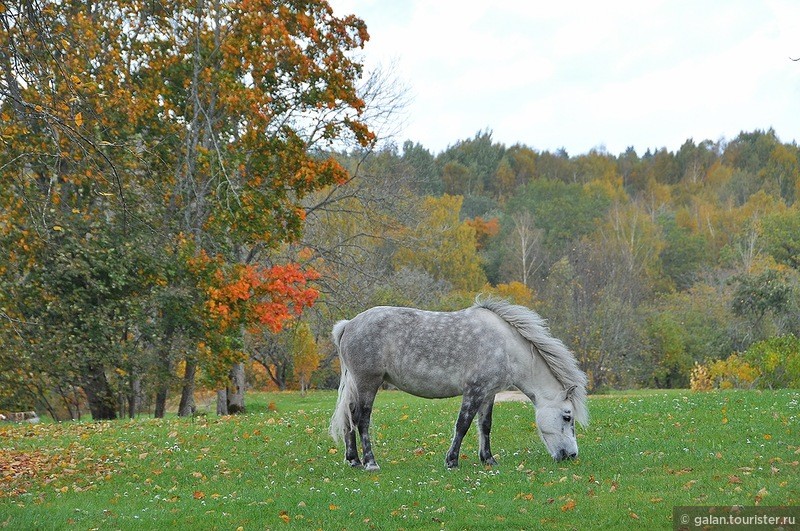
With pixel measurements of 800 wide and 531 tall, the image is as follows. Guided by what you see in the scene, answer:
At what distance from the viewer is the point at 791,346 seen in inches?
917

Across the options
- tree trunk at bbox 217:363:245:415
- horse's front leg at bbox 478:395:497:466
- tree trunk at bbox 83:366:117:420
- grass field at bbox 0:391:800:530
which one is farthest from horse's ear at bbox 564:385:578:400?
tree trunk at bbox 217:363:245:415

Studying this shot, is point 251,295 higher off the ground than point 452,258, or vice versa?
point 452,258

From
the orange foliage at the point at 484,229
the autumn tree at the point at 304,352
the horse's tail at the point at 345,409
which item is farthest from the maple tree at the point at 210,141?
the orange foliage at the point at 484,229

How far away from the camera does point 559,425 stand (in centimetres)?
1082

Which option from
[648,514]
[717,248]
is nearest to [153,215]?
[648,514]

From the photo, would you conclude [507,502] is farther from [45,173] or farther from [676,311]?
[676,311]

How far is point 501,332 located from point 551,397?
1.13m

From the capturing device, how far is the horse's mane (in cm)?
1095

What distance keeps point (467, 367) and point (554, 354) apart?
4.03 feet

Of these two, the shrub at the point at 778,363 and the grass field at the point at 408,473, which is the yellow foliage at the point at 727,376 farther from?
the grass field at the point at 408,473

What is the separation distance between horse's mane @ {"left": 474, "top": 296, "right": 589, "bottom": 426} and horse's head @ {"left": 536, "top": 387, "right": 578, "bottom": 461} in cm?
12

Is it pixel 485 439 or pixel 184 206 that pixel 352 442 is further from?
pixel 184 206

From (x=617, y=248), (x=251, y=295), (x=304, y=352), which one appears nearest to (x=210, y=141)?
(x=251, y=295)

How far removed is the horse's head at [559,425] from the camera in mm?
10730
